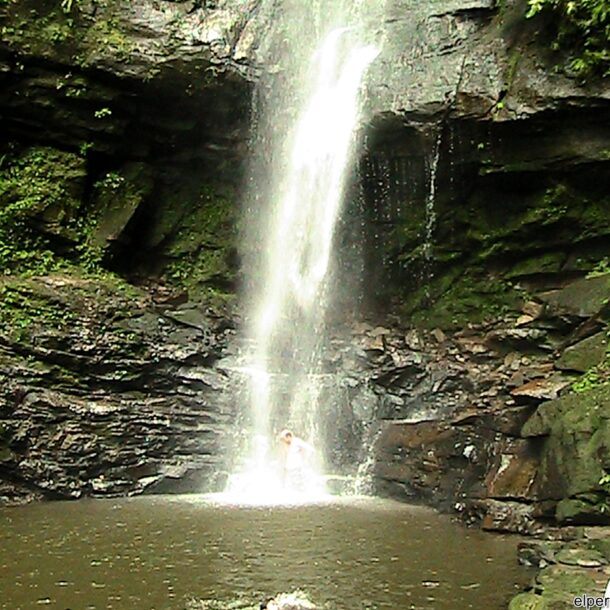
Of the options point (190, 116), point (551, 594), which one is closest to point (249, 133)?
point (190, 116)

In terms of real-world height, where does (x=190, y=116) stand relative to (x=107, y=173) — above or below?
above

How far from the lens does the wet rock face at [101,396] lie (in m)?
10.0

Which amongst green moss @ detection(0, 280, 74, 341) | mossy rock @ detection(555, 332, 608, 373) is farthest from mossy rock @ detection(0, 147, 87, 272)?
mossy rock @ detection(555, 332, 608, 373)

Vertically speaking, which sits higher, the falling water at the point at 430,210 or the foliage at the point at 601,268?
the falling water at the point at 430,210

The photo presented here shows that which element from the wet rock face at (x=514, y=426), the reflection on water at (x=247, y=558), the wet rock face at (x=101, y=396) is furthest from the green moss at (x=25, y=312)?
the wet rock face at (x=514, y=426)

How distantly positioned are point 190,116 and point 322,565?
913 cm

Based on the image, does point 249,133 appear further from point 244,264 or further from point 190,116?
point 244,264

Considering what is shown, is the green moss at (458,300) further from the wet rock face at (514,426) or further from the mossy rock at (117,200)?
the mossy rock at (117,200)

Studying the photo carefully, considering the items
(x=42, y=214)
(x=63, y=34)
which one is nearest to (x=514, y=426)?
(x=42, y=214)

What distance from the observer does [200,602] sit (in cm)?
506

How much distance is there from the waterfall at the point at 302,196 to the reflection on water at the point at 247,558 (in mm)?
4212

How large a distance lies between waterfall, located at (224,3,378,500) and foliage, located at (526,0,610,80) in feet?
10.5

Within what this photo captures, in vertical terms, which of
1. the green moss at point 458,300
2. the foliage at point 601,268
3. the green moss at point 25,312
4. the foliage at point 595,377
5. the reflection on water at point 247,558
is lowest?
the reflection on water at point 247,558

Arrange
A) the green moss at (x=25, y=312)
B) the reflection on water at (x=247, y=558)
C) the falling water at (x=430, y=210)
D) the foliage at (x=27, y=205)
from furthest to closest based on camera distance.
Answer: the foliage at (x=27, y=205) < the falling water at (x=430, y=210) < the green moss at (x=25, y=312) < the reflection on water at (x=247, y=558)
